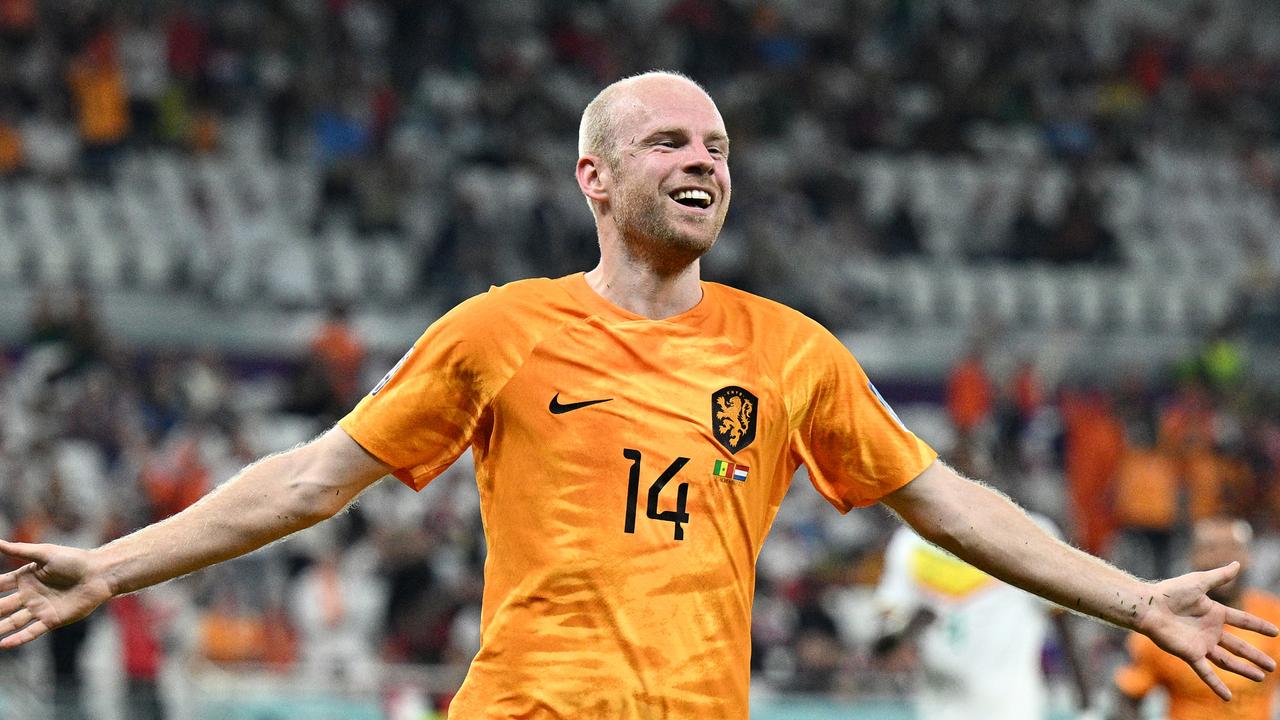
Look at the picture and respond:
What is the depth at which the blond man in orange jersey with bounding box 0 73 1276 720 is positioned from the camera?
369 cm

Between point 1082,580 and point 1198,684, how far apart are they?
3.35m

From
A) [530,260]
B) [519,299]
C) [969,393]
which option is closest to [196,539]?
[519,299]

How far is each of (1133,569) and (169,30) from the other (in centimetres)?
998

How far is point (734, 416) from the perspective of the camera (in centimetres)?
382

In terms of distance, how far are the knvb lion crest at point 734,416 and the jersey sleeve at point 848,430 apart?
0.15 metres

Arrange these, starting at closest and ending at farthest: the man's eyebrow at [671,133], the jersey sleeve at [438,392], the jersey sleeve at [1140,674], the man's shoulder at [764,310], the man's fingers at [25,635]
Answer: the man's fingers at [25,635], the jersey sleeve at [438,392], the man's eyebrow at [671,133], the man's shoulder at [764,310], the jersey sleeve at [1140,674]

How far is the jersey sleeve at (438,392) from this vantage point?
381 cm

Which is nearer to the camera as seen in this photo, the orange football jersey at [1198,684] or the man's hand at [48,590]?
the man's hand at [48,590]

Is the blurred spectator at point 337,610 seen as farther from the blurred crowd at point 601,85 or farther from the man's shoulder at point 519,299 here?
the man's shoulder at point 519,299

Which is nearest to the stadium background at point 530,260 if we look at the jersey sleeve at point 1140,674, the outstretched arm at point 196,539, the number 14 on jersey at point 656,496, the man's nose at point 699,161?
the jersey sleeve at point 1140,674

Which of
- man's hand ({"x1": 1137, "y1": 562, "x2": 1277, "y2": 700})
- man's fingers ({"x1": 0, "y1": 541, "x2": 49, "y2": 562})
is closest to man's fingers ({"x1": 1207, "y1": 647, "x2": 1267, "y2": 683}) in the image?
man's hand ({"x1": 1137, "y1": 562, "x2": 1277, "y2": 700})

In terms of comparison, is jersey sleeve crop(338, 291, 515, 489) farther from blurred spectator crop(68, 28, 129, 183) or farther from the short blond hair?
blurred spectator crop(68, 28, 129, 183)

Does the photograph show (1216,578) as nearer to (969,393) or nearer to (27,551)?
(27,551)

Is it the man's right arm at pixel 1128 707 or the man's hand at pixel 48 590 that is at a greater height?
the man's hand at pixel 48 590
